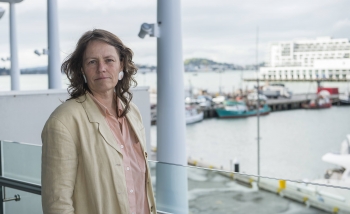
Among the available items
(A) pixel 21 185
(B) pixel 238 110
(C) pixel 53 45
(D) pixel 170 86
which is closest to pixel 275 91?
(B) pixel 238 110

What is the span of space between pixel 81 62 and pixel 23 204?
154 cm

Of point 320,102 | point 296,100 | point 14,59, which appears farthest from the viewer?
point 320,102

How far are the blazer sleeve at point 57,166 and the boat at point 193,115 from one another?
52553 millimetres

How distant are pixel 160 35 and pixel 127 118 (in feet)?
8.29

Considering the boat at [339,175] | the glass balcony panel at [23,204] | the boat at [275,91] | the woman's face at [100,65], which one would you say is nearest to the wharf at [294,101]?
the boat at [275,91]

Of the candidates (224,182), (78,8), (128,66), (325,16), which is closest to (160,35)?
(224,182)

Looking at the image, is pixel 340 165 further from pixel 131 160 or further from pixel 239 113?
pixel 131 160

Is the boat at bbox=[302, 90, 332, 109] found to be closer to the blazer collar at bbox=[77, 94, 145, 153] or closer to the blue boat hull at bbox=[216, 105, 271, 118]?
the blue boat hull at bbox=[216, 105, 271, 118]

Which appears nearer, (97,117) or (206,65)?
(97,117)

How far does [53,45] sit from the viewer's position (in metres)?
7.28

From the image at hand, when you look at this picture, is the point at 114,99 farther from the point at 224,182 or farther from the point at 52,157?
the point at 224,182

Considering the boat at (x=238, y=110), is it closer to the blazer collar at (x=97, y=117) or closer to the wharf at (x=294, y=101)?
the wharf at (x=294, y=101)

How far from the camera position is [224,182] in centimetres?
234

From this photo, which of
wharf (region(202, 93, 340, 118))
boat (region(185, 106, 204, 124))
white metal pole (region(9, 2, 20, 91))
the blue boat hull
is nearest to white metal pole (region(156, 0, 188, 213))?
Result: white metal pole (region(9, 2, 20, 91))
